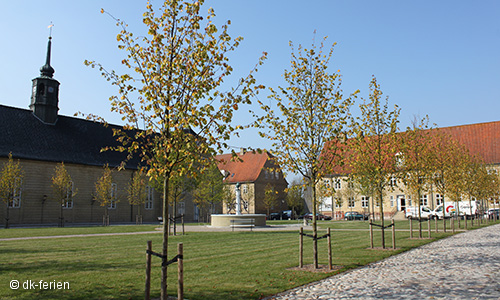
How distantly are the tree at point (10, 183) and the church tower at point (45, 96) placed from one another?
8271mm

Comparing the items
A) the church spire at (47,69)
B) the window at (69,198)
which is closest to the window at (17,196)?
the window at (69,198)

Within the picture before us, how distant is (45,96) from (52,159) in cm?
812

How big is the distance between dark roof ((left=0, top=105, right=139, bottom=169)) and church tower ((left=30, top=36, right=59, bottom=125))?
77cm

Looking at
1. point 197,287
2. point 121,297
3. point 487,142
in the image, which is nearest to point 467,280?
point 197,287

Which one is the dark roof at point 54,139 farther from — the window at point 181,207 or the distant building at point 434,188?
the distant building at point 434,188

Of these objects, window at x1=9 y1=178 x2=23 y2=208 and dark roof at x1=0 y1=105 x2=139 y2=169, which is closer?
window at x1=9 y1=178 x2=23 y2=208

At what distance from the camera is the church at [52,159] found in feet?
134

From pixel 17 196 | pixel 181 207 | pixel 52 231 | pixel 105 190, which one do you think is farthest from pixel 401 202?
pixel 17 196

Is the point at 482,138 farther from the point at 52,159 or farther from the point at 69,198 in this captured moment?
the point at 52,159

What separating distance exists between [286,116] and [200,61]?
5085mm

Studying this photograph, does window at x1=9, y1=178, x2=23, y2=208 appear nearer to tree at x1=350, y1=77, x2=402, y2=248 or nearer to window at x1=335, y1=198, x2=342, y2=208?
tree at x1=350, y1=77, x2=402, y2=248

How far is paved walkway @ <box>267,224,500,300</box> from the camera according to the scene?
7582 millimetres

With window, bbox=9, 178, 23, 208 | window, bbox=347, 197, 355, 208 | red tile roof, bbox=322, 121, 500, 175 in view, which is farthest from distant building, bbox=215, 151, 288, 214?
window, bbox=9, 178, 23, 208

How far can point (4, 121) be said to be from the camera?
4253cm
